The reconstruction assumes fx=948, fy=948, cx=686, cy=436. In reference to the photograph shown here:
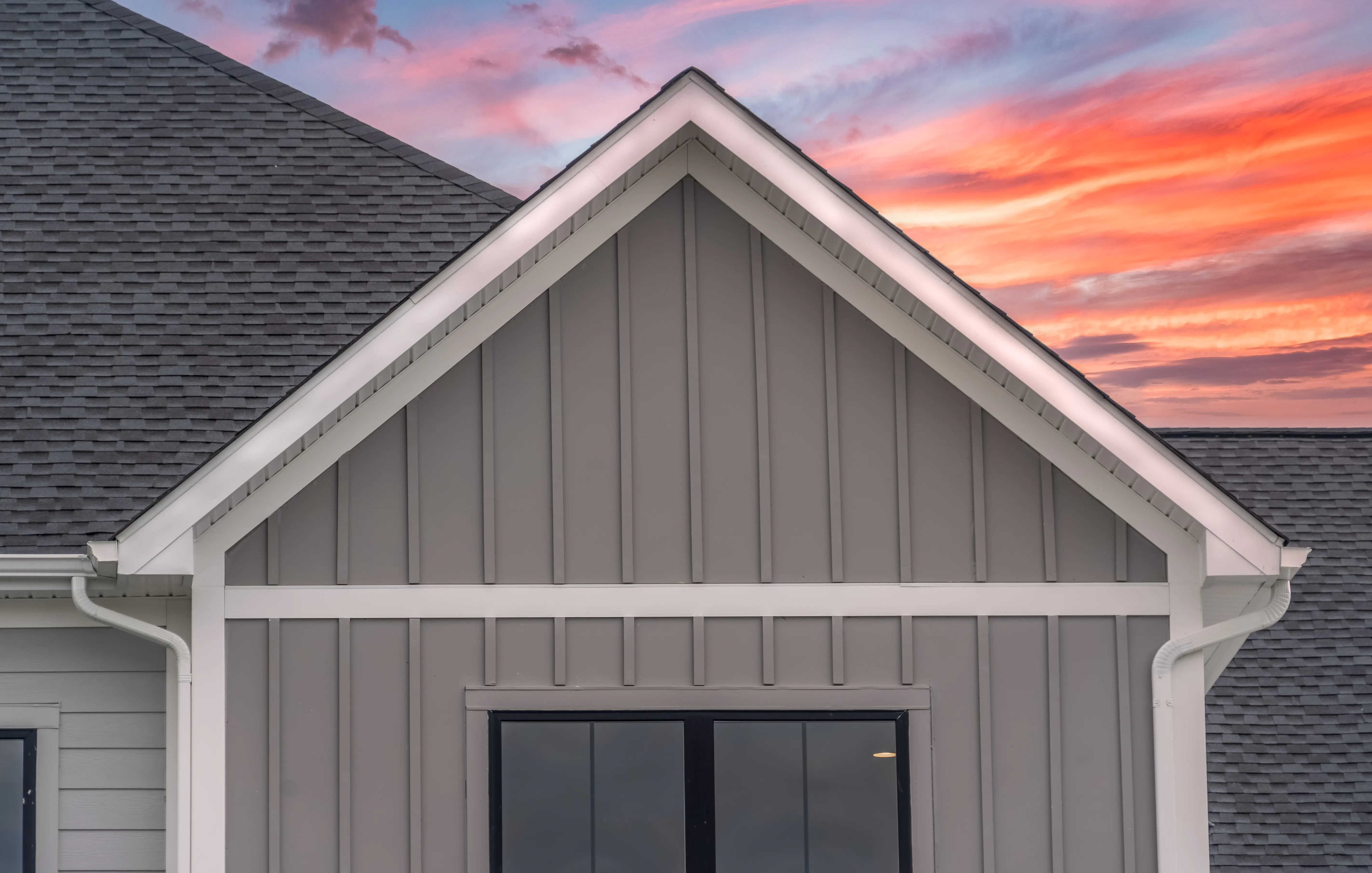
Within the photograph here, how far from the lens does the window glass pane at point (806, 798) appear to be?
177 inches

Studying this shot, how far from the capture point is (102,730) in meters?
4.95

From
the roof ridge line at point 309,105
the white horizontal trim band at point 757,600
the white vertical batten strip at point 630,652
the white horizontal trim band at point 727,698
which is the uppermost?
the roof ridge line at point 309,105

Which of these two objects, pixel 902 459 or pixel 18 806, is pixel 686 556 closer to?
pixel 902 459

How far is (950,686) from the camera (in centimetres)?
445

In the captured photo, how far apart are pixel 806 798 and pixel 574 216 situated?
295 centimetres

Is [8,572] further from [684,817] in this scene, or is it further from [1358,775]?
[1358,775]

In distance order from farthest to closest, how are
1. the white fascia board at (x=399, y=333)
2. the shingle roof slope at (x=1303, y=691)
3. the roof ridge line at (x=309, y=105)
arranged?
the roof ridge line at (x=309, y=105), the shingle roof slope at (x=1303, y=691), the white fascia board at (x=399, y=333)

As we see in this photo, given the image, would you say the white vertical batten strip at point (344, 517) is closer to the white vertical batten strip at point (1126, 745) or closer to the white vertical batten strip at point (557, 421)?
the white vertical batten strip at point (557, 421)

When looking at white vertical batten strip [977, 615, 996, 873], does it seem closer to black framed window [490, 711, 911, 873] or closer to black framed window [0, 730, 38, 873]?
black framed window [490, 711, 911, 873]

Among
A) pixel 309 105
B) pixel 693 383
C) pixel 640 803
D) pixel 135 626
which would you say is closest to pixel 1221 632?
pixel 693 383

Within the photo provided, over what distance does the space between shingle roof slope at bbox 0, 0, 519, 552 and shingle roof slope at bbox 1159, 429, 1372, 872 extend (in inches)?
270

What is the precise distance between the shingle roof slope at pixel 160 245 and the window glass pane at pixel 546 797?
2306 mm

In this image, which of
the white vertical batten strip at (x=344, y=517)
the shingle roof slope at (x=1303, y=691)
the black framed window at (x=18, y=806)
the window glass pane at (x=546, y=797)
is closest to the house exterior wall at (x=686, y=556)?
the white vertical batten strip at (x=344, y=517)

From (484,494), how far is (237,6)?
441 inches
